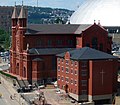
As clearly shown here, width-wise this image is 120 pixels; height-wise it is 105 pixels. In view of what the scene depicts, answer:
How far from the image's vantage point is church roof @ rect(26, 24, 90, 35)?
82438mm

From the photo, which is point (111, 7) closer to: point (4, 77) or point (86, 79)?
point (4, 77)

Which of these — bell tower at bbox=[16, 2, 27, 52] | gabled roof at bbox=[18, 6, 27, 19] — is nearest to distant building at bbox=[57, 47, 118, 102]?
bell tower at bbox=[16, 2, 27, 52]

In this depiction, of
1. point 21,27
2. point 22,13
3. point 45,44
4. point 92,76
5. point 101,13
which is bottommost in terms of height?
point 92,76

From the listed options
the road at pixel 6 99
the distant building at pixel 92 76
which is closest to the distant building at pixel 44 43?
the road at pixel 6 99

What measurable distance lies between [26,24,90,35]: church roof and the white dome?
41.1 metres

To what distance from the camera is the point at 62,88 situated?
71188mm

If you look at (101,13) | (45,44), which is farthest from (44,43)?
(101,13)

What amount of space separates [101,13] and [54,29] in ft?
152

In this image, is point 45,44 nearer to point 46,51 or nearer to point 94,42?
point 46,51

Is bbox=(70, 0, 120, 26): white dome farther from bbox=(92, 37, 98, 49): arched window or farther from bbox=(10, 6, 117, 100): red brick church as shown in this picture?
bbox=(92, 37, 98, 49): arched window

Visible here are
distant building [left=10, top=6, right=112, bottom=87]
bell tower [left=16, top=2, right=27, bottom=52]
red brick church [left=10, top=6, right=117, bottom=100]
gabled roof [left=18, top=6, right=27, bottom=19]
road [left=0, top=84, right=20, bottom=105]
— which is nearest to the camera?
road [left=0, top=84, right=20, bottom=105]

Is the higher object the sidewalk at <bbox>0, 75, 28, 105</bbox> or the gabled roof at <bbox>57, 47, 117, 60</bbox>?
the gabled roof at <bbox>57, 47, 117, 60</bbox>

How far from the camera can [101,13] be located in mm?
127938

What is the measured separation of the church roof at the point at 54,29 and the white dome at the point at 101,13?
41075 millimetres
